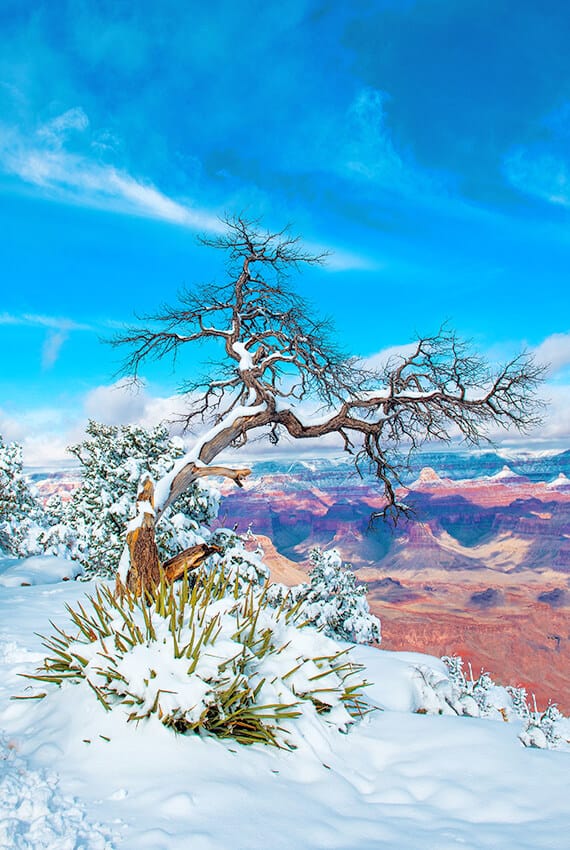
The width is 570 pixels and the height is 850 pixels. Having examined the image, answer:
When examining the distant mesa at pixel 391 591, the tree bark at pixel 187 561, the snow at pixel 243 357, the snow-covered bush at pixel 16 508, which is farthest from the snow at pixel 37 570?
the distant mesa at pixel 391 591

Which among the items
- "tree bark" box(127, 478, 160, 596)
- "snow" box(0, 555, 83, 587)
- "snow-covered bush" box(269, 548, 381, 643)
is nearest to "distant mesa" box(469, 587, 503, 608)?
"snow-covered bush" box(269, 548, 381, 643)

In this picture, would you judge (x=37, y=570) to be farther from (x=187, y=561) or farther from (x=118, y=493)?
(x=187, y=561)

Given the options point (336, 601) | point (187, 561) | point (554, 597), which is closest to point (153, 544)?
point (187, 561)

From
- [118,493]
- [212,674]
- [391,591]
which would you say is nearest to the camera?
[212,674]

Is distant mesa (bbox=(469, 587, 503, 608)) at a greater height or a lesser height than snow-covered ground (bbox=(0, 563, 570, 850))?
lesser

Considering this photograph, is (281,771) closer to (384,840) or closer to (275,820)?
(275,820)

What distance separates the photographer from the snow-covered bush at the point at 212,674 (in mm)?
3545

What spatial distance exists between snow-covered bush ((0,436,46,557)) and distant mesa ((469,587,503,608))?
10127 centimetres

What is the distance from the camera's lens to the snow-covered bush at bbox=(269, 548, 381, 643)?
14609mm

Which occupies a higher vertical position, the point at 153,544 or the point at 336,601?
the point at 153,544

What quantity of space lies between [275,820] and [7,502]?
612 inches

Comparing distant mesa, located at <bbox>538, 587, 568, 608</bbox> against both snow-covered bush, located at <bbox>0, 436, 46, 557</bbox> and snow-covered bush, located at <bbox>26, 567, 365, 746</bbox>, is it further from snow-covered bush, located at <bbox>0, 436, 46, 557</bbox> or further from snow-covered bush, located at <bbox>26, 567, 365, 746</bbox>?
snow-covered bush, located at <bbox>26, 567, 365, 746</bbox>

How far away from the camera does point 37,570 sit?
13430 millimetres

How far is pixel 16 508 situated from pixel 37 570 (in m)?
3.99
